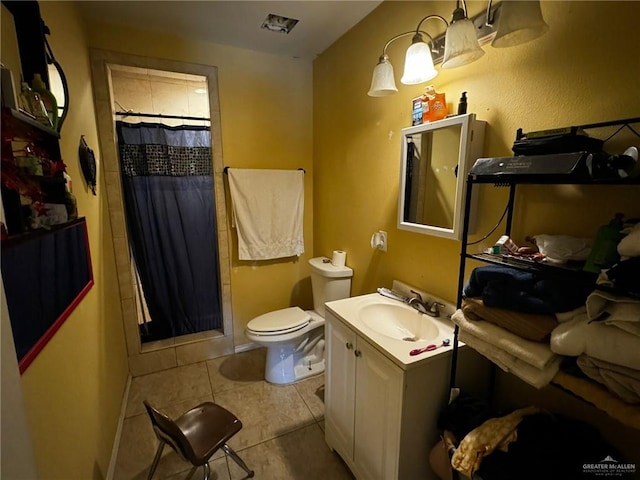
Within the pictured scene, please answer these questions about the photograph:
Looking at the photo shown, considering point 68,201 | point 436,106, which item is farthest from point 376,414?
point 68,201

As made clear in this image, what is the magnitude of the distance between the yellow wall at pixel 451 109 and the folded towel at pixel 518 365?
0.44 meters

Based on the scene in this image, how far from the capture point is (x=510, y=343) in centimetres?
86

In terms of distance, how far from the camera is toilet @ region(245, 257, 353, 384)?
81.2 inches

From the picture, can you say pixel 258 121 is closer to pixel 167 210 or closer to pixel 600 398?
pixel 167 210

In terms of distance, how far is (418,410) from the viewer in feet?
3.71

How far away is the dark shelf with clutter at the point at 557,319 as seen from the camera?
0.70m

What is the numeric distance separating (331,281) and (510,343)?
138cm

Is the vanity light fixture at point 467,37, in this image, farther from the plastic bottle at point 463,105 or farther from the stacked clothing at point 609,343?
the stacked clothing at point 609,343

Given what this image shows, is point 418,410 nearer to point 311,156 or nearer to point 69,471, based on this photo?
point 69,471

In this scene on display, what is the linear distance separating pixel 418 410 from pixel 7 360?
1190mm

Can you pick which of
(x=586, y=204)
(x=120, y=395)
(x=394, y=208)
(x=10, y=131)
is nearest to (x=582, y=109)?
(x=586, y=204)

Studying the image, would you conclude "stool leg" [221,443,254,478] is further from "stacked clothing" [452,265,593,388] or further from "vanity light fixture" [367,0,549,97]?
"vanity light fixture" [367,0,549,97]

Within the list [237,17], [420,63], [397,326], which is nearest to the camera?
[420,63]

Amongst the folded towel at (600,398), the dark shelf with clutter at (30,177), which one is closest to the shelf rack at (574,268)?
the folded towel at (600,398)
